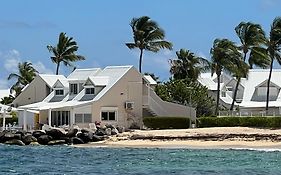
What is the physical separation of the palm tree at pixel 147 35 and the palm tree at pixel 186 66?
5.84 metres

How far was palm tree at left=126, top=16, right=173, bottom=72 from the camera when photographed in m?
83.5

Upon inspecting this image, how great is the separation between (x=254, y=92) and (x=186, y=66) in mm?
9009

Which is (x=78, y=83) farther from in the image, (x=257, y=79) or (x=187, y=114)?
(x=257, y=79)

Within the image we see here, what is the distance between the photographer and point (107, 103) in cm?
7038

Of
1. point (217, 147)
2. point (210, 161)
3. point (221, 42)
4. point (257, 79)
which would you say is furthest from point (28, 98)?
point (210, 161)

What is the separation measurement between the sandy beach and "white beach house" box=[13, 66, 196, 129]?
7.70 meters

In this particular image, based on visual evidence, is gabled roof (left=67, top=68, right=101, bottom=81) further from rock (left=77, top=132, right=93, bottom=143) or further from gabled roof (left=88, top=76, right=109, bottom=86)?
rock (left=77, top=132, right=93, bottom=143)

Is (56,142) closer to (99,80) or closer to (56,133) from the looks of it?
(56,133)

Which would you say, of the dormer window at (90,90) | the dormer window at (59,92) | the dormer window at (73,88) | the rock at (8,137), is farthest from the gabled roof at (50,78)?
the rock at (8,137)

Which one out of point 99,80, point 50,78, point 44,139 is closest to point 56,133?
point 44,139

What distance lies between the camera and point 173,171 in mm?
35094

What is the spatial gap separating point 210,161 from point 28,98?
43.7m

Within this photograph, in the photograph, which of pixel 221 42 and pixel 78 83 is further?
pixel 221 42

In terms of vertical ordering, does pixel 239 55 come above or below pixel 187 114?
above
